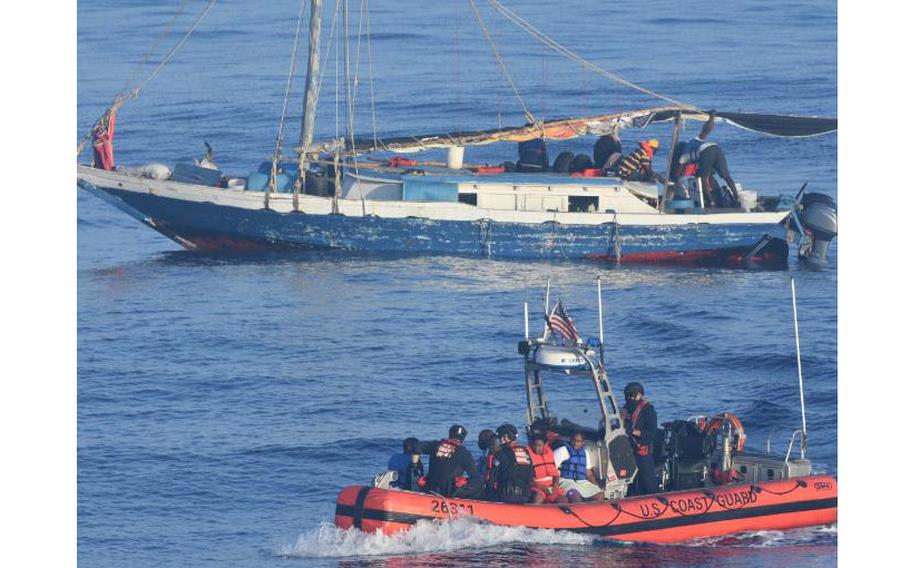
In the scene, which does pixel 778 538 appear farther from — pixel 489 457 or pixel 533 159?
pixel 533 159

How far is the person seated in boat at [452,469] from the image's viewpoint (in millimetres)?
25219

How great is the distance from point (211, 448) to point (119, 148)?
29.9 metres

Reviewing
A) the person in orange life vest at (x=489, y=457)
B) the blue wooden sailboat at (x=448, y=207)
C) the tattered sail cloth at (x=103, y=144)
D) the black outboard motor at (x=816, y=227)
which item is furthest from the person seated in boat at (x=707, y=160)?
the person in orange life vest at (x=489, y=457)

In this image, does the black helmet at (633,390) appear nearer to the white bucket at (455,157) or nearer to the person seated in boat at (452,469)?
the person seated in boat at (452,469)

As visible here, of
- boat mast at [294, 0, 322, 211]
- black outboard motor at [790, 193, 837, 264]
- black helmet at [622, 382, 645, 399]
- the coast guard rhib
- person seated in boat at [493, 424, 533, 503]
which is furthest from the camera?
boat mast at [294, 0, 322, 211]

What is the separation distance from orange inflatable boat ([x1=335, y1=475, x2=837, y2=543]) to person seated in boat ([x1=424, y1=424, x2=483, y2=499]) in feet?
1.51

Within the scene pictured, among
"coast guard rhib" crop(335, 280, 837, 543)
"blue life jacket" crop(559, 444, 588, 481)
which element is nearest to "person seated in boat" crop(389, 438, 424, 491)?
"coast guard rhib" crop(335, 280, 837, 543)

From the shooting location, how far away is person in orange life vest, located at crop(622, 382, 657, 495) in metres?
26.3

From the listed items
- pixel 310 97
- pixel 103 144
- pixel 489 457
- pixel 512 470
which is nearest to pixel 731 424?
pixel 512 470

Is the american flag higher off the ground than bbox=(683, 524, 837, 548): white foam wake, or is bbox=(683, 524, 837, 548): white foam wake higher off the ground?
the american flag

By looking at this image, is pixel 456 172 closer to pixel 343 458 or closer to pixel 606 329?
pixel 606 329

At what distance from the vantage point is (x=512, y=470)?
25188mm

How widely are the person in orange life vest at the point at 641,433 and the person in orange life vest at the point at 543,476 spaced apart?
1291 mm

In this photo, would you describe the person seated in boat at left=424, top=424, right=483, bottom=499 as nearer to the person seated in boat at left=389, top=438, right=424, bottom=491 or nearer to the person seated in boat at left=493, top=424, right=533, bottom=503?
the person seated in boat at left=389, top=438, right=424, bottom=491
